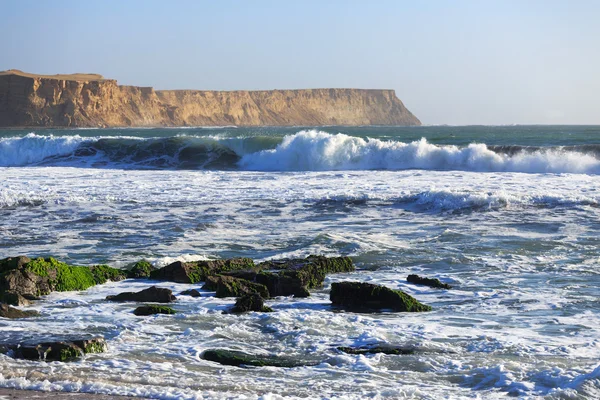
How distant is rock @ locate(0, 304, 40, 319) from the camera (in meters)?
7.16

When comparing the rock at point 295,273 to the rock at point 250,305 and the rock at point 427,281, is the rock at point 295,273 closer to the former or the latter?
the rock at point 250,305

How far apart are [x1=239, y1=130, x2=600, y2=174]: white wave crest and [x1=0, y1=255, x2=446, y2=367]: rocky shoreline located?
21029 millimetres

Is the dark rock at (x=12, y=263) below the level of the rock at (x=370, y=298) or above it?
above

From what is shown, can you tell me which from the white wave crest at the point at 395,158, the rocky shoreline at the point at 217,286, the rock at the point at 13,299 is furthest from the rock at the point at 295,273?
the white wave crest at the point at 395,158

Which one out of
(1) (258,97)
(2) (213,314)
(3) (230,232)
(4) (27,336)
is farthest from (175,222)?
(1) (258,97)

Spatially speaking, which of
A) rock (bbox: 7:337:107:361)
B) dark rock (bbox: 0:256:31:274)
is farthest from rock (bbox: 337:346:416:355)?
dark rock (bbox: 0:256:31:274)

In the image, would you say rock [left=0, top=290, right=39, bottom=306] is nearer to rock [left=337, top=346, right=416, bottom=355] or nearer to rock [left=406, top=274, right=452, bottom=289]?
rock [left=337, top=346, right=416, bottom=355]

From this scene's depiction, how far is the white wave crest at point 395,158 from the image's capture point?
29547 millimetres

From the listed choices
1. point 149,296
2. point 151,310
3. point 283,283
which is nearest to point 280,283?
point 283,283

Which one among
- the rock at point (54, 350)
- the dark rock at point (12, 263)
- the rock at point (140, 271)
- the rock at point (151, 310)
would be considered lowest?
the rock at point (140, 271)

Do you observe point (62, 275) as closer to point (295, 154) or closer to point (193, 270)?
point (193, 270)

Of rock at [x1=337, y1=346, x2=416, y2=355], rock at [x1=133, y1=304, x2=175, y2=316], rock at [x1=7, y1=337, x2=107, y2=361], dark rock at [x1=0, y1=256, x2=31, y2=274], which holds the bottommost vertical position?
rock at [x1=133, y1=304, x2=175, y2=316]

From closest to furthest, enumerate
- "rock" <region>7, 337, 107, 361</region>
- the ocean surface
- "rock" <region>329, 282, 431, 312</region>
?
the ocean surface < "rock" <region>7, 337, 107, 361</region> < "rock" <region>329, 282, 431, 312</region>

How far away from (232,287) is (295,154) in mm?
26456
